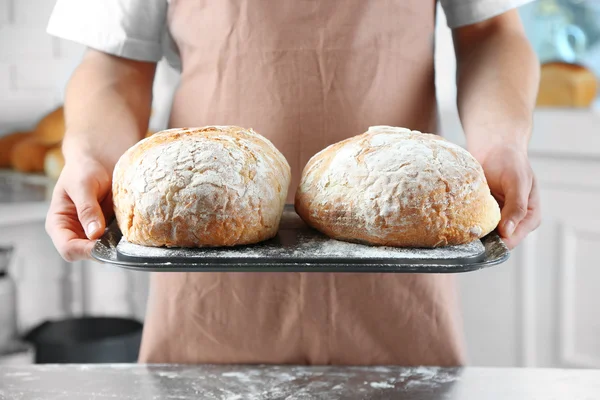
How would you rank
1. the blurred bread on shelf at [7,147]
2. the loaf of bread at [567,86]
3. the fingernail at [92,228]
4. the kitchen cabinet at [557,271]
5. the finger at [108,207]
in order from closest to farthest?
1. the fingernail at [92,228]
2. the finger at [108,207]
3. the kitchen cabinet at [557,271]
4. the loaf of bread at [567,86]
5. the blurred bread on shelf at [7,147]

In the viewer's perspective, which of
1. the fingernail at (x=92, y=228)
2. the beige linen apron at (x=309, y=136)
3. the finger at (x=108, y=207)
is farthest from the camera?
the beige linen apron at (x=309, y=136)

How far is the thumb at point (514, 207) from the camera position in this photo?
33.7 inches

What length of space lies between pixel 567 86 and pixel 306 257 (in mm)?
1517

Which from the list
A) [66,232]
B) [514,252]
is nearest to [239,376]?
[66,232]

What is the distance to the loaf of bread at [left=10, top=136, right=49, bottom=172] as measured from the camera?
84.9 inches

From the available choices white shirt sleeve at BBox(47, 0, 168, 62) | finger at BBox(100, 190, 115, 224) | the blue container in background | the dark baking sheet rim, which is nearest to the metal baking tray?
the dark baking sheet rim

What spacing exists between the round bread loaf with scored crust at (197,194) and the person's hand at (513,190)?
0.26m

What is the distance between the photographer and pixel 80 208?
2.85 ft

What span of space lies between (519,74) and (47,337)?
1.49 meters

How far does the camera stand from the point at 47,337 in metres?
2.06

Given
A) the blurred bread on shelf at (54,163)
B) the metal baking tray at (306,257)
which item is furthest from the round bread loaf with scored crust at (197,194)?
the blurred bread on shelf at (54,163)

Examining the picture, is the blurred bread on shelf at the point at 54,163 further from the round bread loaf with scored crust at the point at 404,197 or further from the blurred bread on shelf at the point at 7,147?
the round bread loaf with scored crust at the point at 404,197

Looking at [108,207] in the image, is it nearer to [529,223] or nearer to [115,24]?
[115,24]

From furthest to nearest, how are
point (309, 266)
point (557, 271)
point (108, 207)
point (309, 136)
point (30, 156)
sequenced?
point (30, 156) → point (557, 271) → point (309, 136) → point (108, 207) → point (309, 266)
